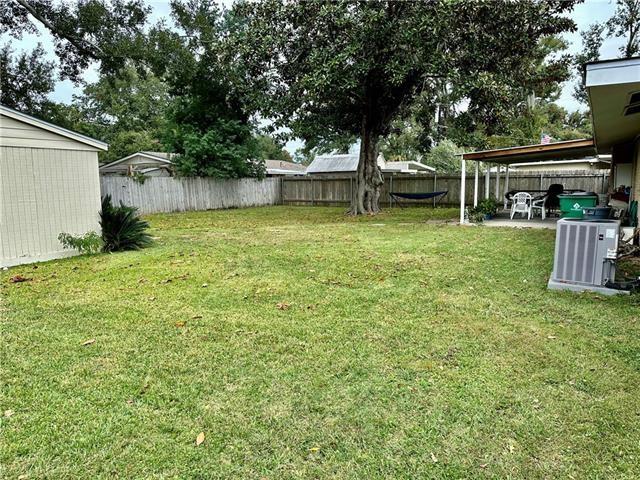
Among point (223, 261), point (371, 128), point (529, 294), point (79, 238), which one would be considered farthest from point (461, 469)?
point (371, 128)

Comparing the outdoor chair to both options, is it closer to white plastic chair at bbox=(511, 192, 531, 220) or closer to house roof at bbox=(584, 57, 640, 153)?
white plastic chair at bbox=(511, 192, 531, 220)

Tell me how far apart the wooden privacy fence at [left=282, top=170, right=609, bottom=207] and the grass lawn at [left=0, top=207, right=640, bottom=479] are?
11531 millimetres

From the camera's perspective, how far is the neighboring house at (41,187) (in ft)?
18.5

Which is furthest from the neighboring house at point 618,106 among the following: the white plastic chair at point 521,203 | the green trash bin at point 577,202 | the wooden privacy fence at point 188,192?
the wooden privacy fence at point 188,192

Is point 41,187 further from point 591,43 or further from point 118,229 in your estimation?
point 591,43

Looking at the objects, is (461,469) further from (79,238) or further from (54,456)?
(79,238)

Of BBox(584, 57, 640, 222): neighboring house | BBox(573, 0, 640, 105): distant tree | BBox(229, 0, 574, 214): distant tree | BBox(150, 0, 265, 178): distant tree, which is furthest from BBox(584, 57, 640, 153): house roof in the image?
BBox(150, 0, 265, 178): distant tree

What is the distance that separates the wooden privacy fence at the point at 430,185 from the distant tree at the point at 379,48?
395cm

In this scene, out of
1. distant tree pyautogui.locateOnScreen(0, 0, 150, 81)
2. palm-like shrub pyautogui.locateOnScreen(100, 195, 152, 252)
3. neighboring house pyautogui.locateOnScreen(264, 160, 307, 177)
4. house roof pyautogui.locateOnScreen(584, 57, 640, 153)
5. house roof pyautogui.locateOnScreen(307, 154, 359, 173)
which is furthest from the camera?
neighboring house pyautogui.locateOnScreen(264, 160, 307, 177)

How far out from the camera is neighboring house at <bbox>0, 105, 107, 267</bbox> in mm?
5645

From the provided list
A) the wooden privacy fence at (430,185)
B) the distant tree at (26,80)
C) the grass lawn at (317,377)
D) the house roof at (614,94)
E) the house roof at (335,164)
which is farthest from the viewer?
the house roof at (335,164)

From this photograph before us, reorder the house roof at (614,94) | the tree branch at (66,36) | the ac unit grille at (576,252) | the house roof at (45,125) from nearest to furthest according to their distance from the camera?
the house roof at (614,94) → the ac unit grille at (576,252) → the house roof at (45,125) → the tree branch at (66,36)

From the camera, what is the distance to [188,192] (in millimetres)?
16438

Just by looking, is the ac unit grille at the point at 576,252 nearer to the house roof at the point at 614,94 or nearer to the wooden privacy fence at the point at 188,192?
the house roof at the point at 614,94
